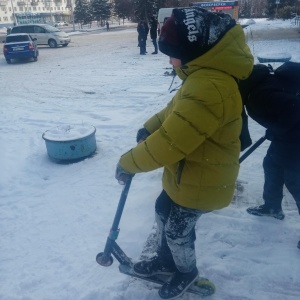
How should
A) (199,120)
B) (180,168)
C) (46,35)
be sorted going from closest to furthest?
(199,120), (180,168), (46,35)

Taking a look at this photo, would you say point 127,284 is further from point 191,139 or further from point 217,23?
point 217,23

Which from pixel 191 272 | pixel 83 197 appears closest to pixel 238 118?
pixel 191 272

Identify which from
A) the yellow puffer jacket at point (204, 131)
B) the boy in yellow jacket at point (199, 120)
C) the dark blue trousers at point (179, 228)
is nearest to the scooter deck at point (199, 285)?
the dark blue trousers at point (179, 228)

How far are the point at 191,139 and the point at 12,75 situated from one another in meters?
11.8

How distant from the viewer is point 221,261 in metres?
2.55

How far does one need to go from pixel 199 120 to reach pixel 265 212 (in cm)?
188

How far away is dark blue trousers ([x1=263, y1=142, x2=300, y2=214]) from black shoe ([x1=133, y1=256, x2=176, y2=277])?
3.76 ft

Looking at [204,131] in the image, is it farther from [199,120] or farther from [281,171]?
[281,171]

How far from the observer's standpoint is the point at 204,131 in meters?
1.52

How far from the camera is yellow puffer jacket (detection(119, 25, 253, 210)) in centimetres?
149

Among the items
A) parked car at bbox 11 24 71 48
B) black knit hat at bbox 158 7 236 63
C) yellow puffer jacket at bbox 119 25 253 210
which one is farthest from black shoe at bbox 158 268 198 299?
parked car at bbox 11 24 71 48

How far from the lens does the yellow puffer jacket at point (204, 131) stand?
1.49m

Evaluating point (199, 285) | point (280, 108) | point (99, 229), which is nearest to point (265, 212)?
point (199, 285)

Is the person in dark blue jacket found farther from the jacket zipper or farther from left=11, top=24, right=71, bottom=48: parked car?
left=11, top=24, right=71, bottom=48: parked car
